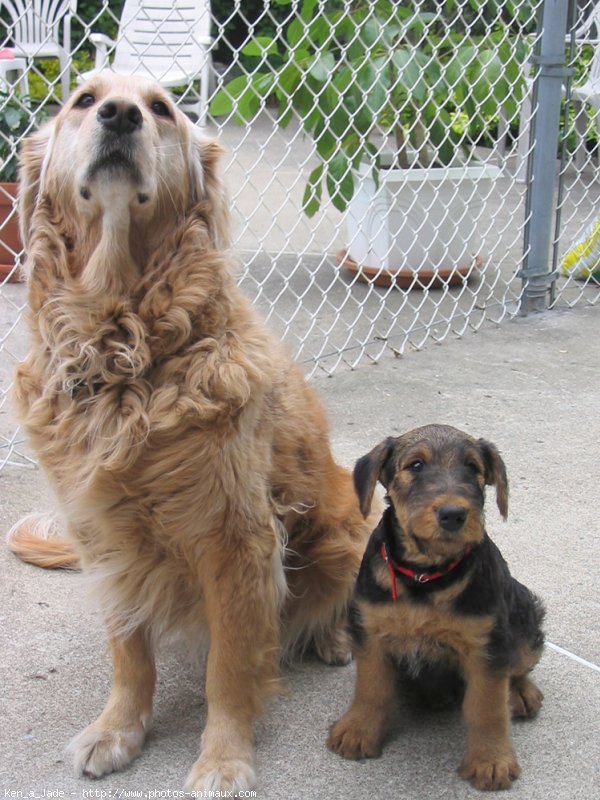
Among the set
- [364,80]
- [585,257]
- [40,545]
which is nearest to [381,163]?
[364,80]

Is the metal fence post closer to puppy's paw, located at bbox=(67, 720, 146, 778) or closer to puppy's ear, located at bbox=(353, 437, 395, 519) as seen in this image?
puppy's ear, located at bbox=(353, 437, 395, 519)

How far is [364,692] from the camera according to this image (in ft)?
7.98

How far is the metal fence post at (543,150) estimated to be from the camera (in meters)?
5.31

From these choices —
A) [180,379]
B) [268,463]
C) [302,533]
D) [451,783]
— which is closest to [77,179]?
[180,379]

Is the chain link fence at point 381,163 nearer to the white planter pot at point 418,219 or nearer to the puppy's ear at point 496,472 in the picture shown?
the white planter pot at point 418,219

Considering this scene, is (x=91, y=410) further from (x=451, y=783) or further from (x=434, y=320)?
(x=434, y=320)

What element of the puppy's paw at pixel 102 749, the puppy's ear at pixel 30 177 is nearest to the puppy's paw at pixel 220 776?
the puppy's paw at pixel 102 749

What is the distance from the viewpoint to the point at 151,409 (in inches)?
93.3

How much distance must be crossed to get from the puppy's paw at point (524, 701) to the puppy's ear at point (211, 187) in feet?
4.65

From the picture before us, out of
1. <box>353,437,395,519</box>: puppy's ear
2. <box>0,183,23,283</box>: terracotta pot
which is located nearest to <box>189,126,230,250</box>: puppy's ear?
<box>353,437,395,519</box>: puppy's ear

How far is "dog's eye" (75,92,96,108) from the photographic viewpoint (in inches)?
100.0

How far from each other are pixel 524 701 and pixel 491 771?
315 millimetres

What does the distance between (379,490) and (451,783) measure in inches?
59.1

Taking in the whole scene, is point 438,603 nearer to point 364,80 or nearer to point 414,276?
point 364,80
